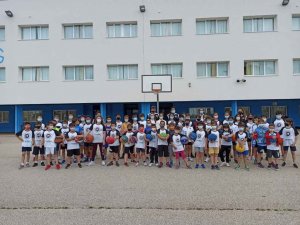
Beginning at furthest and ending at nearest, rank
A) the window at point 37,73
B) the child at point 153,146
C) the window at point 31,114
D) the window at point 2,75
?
the window at point 31,114 < the window at point 2,75 < the window at point 37,73 < the child at point 153,146

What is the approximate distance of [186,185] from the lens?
7281mm

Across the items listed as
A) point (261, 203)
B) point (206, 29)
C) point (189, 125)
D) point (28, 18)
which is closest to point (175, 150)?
point (189, 125)

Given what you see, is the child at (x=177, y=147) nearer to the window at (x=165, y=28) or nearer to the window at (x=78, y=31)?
the window at (x=165, y=28)

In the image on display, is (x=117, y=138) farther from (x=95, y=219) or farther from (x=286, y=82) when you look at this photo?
(x=286, y=82)

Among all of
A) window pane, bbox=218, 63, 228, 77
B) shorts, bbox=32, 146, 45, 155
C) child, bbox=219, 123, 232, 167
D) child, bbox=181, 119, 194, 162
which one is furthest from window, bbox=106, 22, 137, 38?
child, bbox=219, 123, 232, 167

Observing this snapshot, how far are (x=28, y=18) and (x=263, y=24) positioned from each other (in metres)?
17.4

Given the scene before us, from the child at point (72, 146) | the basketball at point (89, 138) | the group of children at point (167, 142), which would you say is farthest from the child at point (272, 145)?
the child at point (72, 146)

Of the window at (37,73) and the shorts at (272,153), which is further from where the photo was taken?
the window at (37,73)

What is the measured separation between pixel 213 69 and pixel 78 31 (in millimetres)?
10479

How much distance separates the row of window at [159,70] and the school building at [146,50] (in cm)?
7

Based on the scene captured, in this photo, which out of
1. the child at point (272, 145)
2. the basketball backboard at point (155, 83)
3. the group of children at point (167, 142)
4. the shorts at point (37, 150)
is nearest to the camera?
the child at point (272, 145)

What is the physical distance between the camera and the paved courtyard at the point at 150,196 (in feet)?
16.8

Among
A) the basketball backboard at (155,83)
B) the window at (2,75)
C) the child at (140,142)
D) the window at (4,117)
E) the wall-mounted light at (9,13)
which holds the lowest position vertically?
the child at (140,142)

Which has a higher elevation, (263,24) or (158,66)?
(263,24)
